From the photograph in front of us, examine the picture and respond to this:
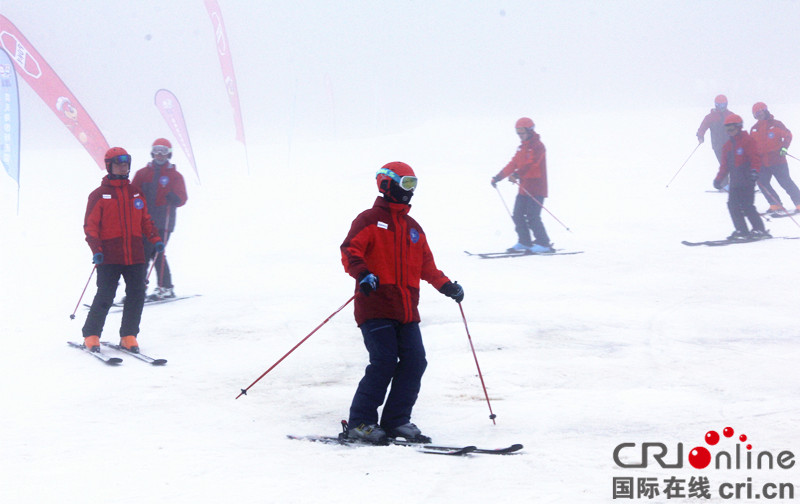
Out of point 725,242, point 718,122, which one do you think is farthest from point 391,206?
point 718,122

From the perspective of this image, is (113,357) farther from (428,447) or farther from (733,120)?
(733,120)

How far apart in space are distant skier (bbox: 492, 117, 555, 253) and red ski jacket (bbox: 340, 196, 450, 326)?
6.78m

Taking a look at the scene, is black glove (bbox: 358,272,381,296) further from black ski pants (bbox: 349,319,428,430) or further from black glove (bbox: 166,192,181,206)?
black glove (bbox: 166,192,181,206)

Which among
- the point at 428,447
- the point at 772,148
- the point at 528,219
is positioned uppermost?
the point at 772,148

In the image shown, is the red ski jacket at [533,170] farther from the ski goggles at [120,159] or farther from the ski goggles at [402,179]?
the ski goggles at [402,179]

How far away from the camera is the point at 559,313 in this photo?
7637mm

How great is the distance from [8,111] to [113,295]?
26.4ft

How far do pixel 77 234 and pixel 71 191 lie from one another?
28.6 feet

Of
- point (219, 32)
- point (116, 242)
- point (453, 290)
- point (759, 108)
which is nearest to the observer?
point (453, 290)

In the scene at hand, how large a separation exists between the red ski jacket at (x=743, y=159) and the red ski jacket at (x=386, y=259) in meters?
7.98

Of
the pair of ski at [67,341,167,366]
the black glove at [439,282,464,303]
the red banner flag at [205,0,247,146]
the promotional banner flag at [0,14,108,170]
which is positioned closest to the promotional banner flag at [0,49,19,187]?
the promotional banner flag at [0,14,108,170]

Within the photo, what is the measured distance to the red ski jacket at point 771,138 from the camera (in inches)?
519

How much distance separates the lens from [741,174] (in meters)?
11.0

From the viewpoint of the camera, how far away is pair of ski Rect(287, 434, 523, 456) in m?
3.89
